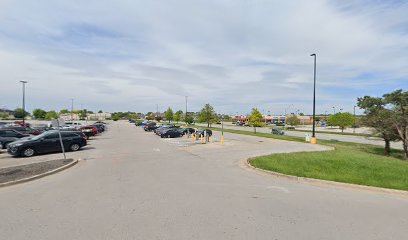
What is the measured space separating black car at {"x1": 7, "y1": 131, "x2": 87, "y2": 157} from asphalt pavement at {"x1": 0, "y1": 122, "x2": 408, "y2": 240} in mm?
7620

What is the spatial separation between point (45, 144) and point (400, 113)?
2663cm

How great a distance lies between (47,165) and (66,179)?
125 inches

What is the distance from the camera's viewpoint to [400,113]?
18.2m

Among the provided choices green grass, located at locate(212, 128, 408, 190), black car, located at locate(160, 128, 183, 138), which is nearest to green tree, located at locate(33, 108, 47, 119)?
black car, located at locate(160, 128, 183, 138)

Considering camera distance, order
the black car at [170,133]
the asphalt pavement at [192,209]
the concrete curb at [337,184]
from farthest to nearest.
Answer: the black car at [170,133]
the concrete curb at [337,184]
the asphalt pavement at [192,209]

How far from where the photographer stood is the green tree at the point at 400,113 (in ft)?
57.7

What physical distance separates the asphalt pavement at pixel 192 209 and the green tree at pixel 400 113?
14004mm

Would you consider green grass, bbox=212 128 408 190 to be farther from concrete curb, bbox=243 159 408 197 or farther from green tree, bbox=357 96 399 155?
green tree, bbox=357 96 399 155

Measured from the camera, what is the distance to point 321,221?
5.27 metres

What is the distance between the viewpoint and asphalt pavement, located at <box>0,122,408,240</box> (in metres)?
4.71

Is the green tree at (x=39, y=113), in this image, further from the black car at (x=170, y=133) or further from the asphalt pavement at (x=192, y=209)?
the asphalt pavement at (x=192, y=209)

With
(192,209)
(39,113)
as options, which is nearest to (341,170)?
(192,209)

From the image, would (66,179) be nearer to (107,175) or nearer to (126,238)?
(107,175)

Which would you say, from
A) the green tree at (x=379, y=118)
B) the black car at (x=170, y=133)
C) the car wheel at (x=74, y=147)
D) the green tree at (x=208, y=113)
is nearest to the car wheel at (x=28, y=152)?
the car wheel at (x=74, y=147)
